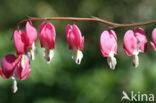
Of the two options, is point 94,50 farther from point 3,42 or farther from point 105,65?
point 3,42

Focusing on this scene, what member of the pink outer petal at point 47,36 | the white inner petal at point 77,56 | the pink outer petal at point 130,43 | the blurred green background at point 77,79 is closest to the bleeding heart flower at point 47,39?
the pink outer petal at point 47,36

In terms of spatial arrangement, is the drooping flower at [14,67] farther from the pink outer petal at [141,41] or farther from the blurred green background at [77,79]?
the blurred green background at [77,79]

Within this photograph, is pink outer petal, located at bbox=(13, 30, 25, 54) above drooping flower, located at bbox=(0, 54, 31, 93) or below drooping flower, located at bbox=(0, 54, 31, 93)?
above

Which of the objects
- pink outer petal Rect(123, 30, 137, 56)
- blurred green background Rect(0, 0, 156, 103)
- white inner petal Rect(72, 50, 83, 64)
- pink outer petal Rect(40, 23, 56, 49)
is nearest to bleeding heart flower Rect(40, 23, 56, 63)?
pink outer petal Rect(40, 23, 56, 49)

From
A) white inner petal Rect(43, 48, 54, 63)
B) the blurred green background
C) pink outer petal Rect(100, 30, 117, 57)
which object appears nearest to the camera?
white inner petal Rect(43, 48, 54, 63)

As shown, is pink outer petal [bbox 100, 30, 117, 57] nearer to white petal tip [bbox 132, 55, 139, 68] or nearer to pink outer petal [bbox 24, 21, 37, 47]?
white petal tip [bbox 132, 55, 139, 68]

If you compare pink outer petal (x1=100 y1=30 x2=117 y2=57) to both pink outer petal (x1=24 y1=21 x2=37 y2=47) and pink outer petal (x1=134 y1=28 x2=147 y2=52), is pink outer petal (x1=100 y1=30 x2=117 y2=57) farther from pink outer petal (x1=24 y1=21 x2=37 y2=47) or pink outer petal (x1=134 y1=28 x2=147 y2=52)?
pink outer petal (x1=24 y1=21 x2=37 y2=47)

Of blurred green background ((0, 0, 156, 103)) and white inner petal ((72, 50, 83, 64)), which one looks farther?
blurred green background ((0, 0, 156, 103))

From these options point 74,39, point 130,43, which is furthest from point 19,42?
point 130,43

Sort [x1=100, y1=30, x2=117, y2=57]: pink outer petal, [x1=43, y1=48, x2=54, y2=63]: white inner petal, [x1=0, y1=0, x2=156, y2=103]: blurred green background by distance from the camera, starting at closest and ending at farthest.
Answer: [x1=43, y1=48, x2=54, y2=63]: white inner petal < [x1=100, y1=30, x2=117, y2=57]: pink outer petal < [x1=0, y1=0, x2=156, y2=103]: blurred green background
